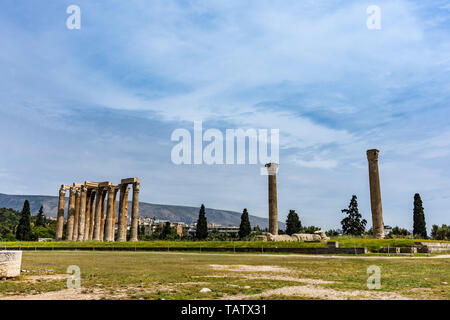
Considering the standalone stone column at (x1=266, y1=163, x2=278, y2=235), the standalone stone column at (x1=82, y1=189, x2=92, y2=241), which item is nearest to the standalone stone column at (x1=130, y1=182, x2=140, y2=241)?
the standalone stone column at (x1=82, y1=189, x2=92, y2=241)

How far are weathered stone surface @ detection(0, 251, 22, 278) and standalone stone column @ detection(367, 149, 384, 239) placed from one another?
38539 mm

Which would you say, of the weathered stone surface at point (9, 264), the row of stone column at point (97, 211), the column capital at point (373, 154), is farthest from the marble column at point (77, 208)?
the weathered stone surface at point (9, 264)

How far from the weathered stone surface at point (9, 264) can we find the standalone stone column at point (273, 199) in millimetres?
40866

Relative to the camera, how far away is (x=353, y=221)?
261ft

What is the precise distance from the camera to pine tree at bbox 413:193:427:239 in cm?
6391

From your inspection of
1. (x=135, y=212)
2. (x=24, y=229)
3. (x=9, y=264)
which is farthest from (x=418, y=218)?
(x=24, y=229)

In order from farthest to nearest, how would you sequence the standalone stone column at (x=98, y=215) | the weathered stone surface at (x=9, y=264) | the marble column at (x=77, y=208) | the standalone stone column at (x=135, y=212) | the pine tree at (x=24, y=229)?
the pine tree at (x=24, y=229), the marble column at (x=77, y=208), the standalone stone column at (x=98, y=215), the standalone stone column at (x=135, y=212), the weathered stone surface at (x=9, y=264)

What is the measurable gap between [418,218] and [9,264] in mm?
65739

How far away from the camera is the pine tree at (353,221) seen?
78625 mm

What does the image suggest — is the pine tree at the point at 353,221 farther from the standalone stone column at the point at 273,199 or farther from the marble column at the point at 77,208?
the marble column at the point at 77,208

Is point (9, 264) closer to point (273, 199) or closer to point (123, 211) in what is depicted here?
point (273, 199)

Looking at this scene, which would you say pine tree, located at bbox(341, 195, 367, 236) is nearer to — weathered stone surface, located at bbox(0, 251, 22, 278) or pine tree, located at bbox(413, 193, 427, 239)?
pine tree, located at bbox(413, 193, 427, 239)
